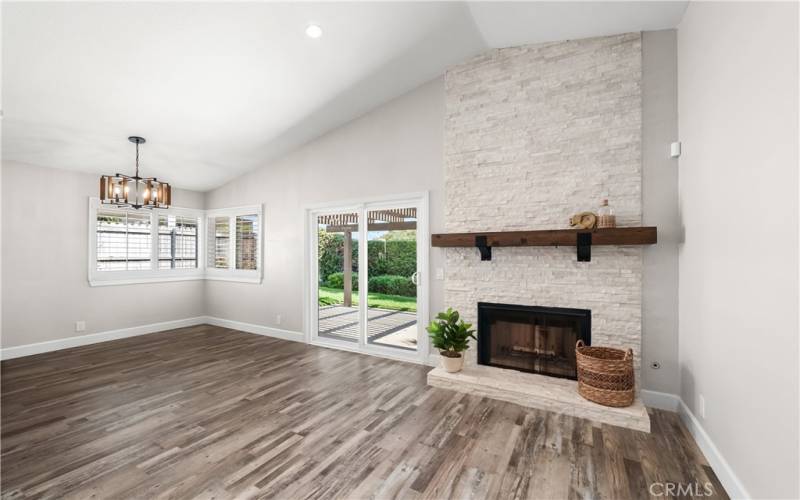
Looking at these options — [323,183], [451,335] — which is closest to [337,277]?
[323,183]

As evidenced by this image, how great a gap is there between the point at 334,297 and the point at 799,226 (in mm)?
4643

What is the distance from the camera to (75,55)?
2863 millimetres

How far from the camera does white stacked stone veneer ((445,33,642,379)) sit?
128 inches

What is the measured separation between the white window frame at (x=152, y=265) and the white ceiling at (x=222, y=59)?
0.97 m

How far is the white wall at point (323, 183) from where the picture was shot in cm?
425

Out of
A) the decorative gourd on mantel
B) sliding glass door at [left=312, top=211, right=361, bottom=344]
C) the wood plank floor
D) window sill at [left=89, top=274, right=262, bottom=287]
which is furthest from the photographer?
window sill at [left=89, top=274, right=262, bottom=287]

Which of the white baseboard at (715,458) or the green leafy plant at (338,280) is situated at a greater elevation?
the green leafy plant at (338,280)

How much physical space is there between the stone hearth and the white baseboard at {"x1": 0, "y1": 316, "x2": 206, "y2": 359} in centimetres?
490

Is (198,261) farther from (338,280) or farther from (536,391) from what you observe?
(536,391)

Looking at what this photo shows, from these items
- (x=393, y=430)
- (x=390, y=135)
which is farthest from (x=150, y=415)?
(x=390, y=135)

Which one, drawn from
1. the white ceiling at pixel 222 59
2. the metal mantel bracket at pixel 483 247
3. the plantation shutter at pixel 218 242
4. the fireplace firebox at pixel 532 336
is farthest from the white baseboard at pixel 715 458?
the plantation shutter at pixel 218 242

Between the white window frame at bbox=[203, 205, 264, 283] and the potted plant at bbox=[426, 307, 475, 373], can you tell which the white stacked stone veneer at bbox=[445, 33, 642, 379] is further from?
the white window frame at bbox=[203, 205, 264, 283]
